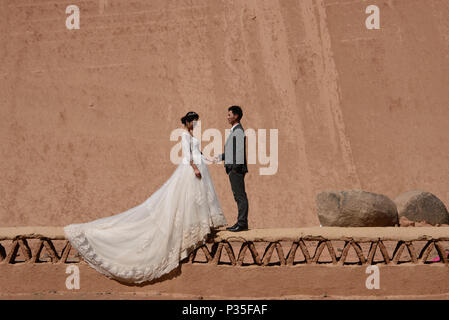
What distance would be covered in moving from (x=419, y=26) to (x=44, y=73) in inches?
314

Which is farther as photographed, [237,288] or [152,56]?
[152,56]

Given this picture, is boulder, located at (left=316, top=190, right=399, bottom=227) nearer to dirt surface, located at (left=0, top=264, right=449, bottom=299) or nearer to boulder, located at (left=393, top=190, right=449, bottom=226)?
boulder, located at (left=393, top=190, right=449, bottom=226)

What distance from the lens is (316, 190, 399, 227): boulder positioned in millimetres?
6906

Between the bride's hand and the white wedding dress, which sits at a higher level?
the bride's hand

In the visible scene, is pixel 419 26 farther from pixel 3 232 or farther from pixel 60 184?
pixel 3 232

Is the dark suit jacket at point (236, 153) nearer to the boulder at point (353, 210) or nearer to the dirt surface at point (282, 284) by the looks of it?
the dirt surface at point (282, 284)

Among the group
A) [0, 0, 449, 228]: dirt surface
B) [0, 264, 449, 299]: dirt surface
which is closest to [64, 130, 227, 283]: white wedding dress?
[0, 264, 449, 299]: dirt surface

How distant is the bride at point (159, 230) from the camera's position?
204 inches

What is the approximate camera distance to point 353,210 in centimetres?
691

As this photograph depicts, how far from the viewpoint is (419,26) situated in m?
11.5

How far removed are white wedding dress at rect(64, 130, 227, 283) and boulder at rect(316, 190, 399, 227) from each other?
2188 mm

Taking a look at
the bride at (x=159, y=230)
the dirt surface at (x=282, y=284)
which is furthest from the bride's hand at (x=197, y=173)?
the dirt surface at (x=282, y=284)

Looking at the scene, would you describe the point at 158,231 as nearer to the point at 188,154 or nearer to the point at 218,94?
the point at 188,154

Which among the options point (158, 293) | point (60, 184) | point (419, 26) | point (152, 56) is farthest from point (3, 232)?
point (419, 26)
